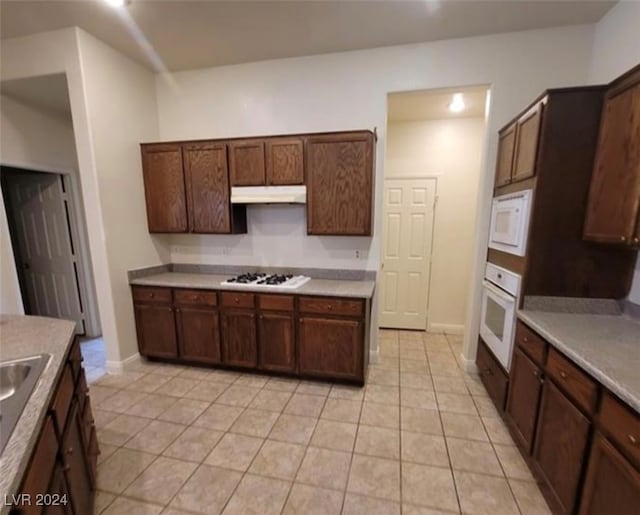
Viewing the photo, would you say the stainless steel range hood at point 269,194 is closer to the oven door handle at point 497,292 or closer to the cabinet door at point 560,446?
the oven door handle at point 497,292

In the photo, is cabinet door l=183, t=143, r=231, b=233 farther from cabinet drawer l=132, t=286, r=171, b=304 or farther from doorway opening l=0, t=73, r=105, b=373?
Result: doorway opening l=0, t=73, r=105, b=373

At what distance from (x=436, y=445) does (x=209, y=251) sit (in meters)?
2.86

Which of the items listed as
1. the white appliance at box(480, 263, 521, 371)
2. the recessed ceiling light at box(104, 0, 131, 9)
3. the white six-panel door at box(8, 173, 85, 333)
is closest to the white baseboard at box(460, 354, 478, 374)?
the white appliance at box(480, 263, 521, 371)

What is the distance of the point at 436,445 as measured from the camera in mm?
2100

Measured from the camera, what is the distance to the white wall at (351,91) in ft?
8.40

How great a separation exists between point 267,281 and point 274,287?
0.23 meters

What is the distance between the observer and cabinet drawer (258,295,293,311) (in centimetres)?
277

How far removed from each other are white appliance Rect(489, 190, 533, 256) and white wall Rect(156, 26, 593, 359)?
0.23 meters

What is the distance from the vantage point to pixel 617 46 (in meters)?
2.19

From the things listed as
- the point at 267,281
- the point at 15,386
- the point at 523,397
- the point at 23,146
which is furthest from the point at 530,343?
the point at 23,146

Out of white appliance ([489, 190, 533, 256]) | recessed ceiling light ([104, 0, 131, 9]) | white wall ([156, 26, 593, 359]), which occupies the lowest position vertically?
white appliance ([489, 190, 533, 256])

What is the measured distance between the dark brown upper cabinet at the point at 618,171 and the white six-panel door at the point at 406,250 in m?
2.05

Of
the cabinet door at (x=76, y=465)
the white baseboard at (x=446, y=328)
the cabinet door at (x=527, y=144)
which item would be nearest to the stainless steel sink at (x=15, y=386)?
the cabinet door at (x=76, y=465)

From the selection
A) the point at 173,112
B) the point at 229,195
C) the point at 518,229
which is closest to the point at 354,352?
the point at 518,229
